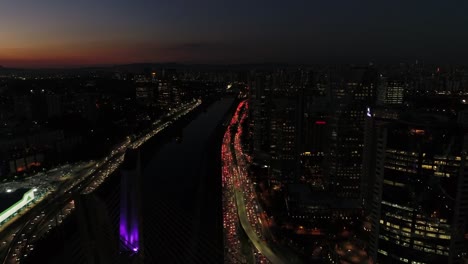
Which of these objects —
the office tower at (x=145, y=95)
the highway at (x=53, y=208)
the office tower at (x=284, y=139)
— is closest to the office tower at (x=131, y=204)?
the highway at (x=53, y=208)

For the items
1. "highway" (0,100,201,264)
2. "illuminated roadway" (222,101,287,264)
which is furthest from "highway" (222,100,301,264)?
"highway" (0,100,201,264)

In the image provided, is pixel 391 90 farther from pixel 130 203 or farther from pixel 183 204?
pixel 130 203

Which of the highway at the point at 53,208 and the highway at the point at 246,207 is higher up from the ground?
the highway at the point at 53,208

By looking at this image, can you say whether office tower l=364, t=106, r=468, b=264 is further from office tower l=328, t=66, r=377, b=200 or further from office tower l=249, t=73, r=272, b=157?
office tower l=249, t=73, r=272, b=157

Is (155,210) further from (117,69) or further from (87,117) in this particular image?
A: (117,69)

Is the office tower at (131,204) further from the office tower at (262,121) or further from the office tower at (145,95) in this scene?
the office tower at (145,95)
